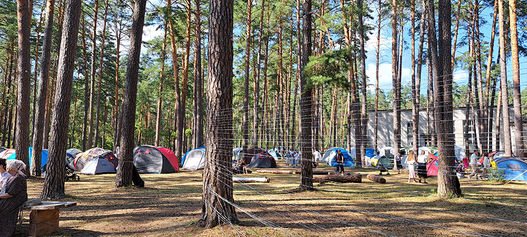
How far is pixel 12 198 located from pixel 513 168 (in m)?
16.3

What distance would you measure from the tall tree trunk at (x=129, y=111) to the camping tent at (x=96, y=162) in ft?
22.0

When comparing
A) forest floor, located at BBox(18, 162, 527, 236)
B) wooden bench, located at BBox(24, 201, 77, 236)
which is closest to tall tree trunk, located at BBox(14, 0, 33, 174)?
forest floor, located at BBox(18, 162, 527, 236)

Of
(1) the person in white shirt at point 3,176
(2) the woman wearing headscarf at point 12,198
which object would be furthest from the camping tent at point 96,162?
(2) the woman wearing headscarf at point 12,198

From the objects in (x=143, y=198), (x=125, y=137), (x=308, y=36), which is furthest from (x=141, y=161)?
(x=308, y=36)

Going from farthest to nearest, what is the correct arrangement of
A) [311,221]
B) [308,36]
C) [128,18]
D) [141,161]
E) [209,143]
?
[128,18] < [141,161] < [308,36] < [311,221] < [209,143]

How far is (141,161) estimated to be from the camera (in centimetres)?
1595

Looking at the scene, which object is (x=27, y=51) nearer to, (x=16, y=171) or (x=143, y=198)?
(x=143, y=198)

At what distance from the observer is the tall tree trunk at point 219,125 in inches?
195

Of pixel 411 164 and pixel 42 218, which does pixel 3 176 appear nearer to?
pixel 42 218

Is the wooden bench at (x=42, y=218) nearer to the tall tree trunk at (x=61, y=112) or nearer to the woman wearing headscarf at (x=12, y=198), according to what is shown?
the woman wearing headscarf at (x=12, y=198)

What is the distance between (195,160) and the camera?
18203 millimetres

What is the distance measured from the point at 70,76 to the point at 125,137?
2.38 m

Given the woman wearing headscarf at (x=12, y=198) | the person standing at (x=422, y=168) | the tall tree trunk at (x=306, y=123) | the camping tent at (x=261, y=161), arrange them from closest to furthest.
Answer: the woman wearing headscarf at (x=12, y=198) < the tall tree trunk at (x=306, y=123) < the person standing at (x=422, y=168) < the camping tent at (x=261, y=161)

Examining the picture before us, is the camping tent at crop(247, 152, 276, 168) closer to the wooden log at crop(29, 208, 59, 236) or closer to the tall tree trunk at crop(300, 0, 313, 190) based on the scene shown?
the tall tree trunk at crop(300, 0, 313, 190)
